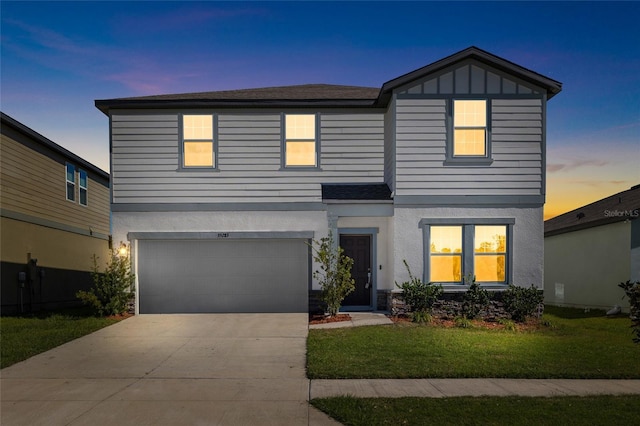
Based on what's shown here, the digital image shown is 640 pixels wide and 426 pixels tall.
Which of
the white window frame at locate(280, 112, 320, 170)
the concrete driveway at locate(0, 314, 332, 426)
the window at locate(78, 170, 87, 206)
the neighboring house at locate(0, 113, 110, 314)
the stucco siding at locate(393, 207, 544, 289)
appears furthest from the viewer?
the window at locate(78, 170, 87, 206)

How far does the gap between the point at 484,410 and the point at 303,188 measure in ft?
28.2

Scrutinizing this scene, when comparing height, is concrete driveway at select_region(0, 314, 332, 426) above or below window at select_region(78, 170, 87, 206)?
below

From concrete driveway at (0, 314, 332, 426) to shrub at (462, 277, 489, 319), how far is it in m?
4.37

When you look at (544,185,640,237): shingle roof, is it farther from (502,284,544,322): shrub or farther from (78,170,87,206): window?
(78,170,87,206): window

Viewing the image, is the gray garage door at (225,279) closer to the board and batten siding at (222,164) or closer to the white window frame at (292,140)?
the board and batten siding at (222,164)

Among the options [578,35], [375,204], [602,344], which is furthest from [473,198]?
[578,35]

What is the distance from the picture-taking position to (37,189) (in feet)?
51.4

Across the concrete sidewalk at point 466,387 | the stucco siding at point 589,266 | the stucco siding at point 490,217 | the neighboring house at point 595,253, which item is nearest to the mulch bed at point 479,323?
the stucco siding at point 490,217

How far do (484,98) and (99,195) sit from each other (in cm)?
1701

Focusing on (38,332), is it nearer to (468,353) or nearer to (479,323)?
(468,353)

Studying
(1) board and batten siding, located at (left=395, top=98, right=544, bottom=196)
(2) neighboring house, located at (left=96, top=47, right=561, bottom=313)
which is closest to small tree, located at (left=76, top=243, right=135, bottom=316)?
(2) neighboring house, located at (left=96, top=47, right=561, bottom=313)

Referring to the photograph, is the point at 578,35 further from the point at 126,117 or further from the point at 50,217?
the point at 50,217

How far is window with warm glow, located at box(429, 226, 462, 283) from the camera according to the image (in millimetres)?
12180

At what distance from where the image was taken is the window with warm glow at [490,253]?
12.2m
